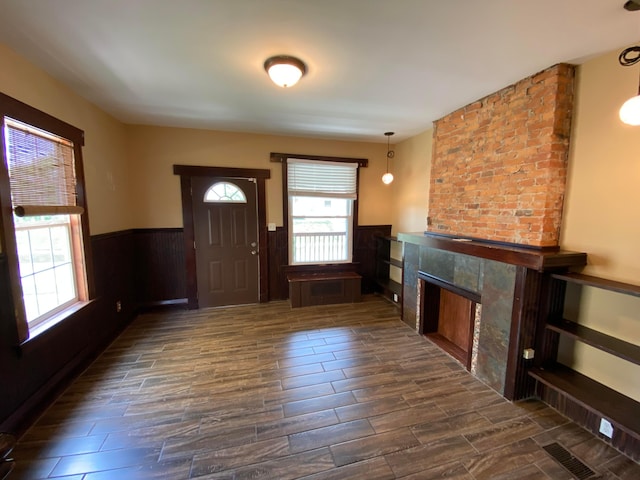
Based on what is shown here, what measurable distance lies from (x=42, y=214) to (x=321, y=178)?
330cm

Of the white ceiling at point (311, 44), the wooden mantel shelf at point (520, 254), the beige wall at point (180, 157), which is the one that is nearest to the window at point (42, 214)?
the white ceiling at point (311, 44)

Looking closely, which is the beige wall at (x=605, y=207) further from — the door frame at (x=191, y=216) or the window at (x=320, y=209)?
the door frame at (x=191, y=216)

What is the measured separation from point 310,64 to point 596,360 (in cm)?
316

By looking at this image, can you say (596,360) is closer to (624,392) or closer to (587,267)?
(624,392)

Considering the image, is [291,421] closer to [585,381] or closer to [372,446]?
[372,446]

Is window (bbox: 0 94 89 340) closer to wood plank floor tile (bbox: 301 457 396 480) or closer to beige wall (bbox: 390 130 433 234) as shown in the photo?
wood plank floor tile (bbox: 301 457 396 480)

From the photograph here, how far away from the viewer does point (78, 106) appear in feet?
8.72

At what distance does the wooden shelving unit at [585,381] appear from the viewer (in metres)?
1.69

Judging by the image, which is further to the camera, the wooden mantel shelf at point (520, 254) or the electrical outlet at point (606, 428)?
the wooden mantel shelf at point (520, 254)

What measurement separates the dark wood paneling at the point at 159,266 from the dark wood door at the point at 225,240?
27 centimetres

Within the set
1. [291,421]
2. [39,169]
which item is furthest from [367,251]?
[39,169]

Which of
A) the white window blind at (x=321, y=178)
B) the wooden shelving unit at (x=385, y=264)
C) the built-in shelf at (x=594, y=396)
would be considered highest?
the white window blind at (x=321, y=178)

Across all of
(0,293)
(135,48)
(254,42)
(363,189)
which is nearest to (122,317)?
(0,293)

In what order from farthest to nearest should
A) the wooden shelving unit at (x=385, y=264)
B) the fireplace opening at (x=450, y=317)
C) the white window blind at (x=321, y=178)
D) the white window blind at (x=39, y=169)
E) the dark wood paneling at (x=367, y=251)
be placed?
1. the dark wood paneling at (x=367, y=251)
2. the wooden shelving unit at (x=385, y=264)
3. the white window blind at (x=321, y=178)
4. the fireplace opening at (x=450, y=317)
5. the white window blind at (x=39, y=169)
